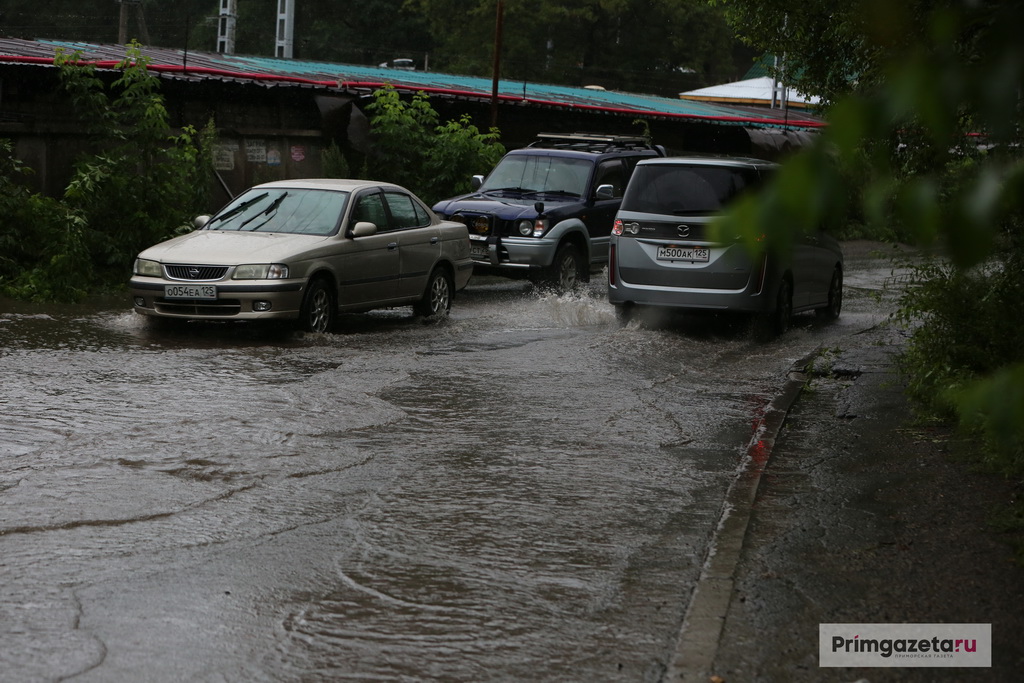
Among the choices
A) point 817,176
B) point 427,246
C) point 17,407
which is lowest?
point 17,407

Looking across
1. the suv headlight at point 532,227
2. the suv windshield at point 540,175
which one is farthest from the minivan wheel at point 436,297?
the suv windshield at point 540,175

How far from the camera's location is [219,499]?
21.7 feet

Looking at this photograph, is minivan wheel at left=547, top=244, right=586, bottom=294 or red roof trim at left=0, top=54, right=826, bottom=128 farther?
red roof trim at left=0, top=54, right=826, bottom=128

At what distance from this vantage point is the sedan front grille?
12438 millimetres

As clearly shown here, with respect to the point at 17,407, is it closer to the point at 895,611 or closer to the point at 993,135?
the point at 895,611

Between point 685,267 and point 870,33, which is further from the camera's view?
point 685,267

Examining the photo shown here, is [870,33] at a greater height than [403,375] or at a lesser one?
greater

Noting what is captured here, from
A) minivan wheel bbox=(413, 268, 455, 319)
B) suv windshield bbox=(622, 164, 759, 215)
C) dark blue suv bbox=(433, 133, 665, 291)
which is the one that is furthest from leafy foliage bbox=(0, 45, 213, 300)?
suv windshield bbox=(622, 164, 759, 215)

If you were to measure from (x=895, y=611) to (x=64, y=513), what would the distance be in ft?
12.8

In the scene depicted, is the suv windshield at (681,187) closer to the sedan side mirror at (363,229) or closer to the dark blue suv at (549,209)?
the sedan side mirror at (363,229)

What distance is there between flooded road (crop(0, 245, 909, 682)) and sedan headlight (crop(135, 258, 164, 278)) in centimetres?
69

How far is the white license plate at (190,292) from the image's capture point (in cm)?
1239

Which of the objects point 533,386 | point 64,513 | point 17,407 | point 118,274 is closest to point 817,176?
point 64,513

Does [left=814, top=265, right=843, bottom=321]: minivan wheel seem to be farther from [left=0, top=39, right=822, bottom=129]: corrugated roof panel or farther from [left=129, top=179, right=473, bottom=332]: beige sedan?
[left=0, top=39, right=822, bottom=129]: corrugated roof panel
